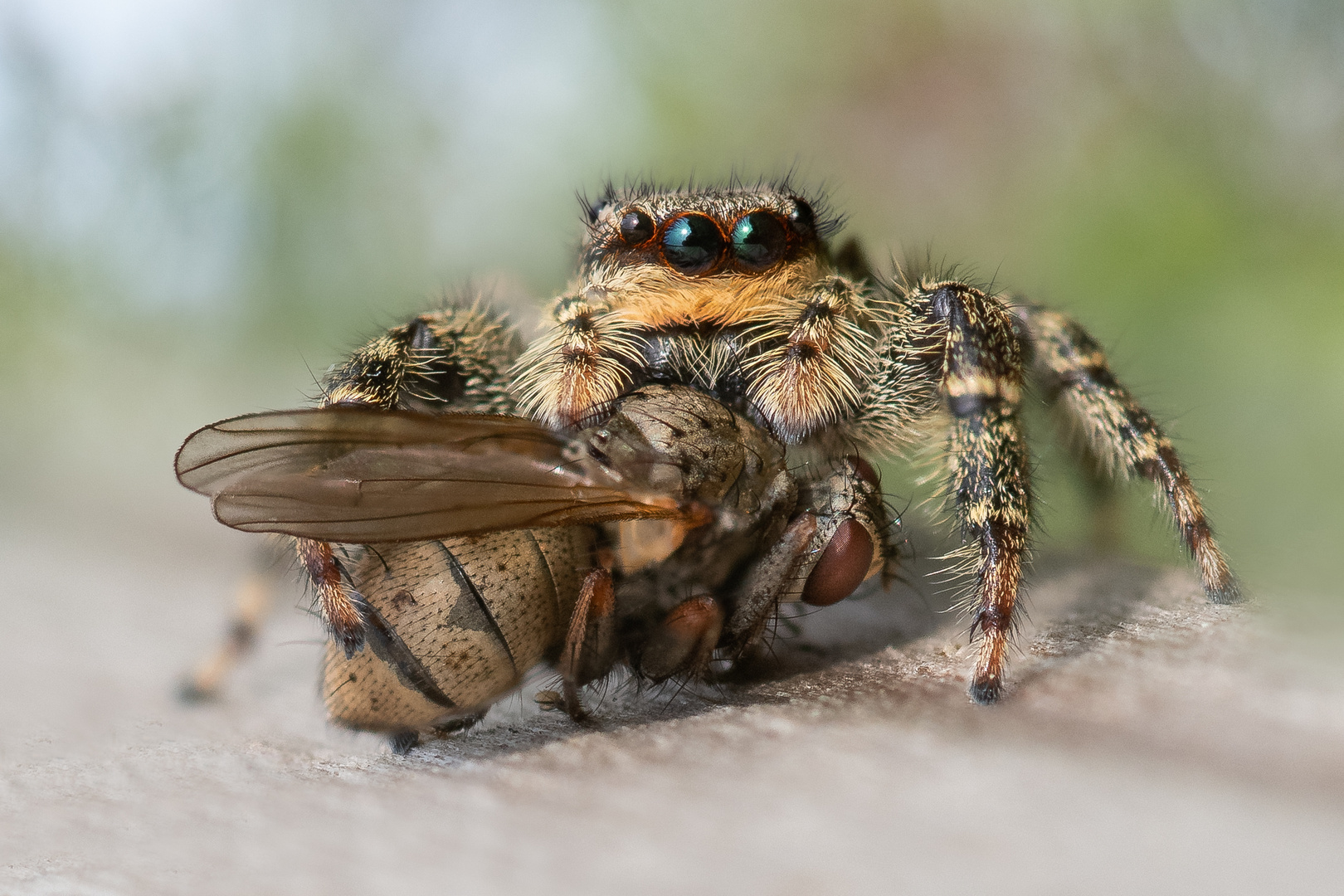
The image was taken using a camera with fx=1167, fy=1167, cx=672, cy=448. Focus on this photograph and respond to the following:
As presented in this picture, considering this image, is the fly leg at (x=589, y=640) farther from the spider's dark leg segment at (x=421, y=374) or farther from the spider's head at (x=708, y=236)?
the spider's head at (x=708, y=236)

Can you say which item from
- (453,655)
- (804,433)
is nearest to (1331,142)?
(804,433)

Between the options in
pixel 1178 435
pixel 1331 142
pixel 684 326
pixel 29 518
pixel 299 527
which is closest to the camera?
pixel 299 527

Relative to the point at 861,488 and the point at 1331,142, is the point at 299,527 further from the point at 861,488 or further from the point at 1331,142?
the point at 1331,142

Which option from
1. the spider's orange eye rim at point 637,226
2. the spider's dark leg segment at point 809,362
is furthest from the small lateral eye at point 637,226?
the spider's dark leg segment at point 809,362

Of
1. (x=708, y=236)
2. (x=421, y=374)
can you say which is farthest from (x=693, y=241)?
(x=421, y=374)

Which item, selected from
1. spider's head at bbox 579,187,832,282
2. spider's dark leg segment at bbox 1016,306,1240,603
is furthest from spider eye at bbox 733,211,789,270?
spider's dark leg segment at bbox 1016,306,1240,603

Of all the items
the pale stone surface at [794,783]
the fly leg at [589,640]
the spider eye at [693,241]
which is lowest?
the pale stone surface at [794,783]

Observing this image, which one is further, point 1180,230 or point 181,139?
point 181,139

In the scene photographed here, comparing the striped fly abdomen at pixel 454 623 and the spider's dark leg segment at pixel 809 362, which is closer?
the striped fly abdomen at pixel 454 623

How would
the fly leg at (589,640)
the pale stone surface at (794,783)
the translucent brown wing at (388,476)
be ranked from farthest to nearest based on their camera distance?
the fly leg at (589,640), the translucent brown wing at (388,476), the pale stone surface at (794,783)
